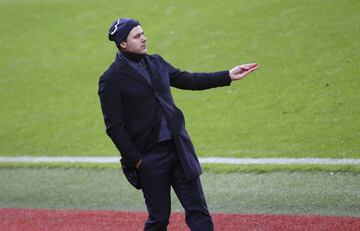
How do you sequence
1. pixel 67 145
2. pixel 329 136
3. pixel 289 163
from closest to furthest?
pixel 289 163 < pixel 329 136 < pixel 67 145

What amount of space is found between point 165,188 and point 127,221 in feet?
7.94

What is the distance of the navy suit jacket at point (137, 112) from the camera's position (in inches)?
214

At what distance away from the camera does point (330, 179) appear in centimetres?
881

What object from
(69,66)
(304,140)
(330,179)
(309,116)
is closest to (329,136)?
(304,140)

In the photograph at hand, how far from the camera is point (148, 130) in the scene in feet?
18.1

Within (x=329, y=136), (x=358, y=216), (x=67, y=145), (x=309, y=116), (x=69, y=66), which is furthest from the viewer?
(x=69, y=66)

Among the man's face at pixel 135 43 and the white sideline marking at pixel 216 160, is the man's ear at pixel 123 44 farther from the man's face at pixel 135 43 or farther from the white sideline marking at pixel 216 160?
the white sideline marking at pixel 216 160

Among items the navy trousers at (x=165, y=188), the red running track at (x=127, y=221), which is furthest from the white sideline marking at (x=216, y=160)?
the navy trousers at (x=165, y=188)

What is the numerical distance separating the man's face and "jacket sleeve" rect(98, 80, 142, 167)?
1.13 ft

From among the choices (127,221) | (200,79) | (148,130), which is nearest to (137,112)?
(148,130)

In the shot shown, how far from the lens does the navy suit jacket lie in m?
5.44

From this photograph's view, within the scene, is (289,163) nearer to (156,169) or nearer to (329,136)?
(329,136)

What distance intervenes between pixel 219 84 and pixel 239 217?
89.7 inches

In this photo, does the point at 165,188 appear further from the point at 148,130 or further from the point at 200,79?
the point at 200,79
